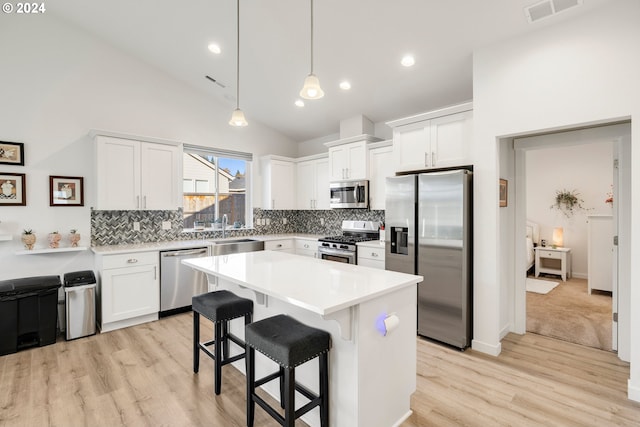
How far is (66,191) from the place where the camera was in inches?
149

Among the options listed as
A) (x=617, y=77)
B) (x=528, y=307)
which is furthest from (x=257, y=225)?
(x=617, y=77)

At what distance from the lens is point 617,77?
2.33 metres

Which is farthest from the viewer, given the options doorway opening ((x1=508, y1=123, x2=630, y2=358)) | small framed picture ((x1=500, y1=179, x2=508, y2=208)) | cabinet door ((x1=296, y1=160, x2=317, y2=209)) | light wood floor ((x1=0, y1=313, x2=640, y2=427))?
cabinet door ((x1=296, y1=160, x2=317, y2=209))

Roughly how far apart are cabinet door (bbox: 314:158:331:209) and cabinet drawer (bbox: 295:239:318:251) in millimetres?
648

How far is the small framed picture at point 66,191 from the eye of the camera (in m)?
3.69

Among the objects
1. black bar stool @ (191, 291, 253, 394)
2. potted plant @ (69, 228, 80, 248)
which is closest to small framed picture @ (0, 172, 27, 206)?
potted plant @ (69, 228, 80, 248)

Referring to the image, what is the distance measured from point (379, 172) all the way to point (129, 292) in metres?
3.58

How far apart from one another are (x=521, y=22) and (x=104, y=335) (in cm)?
526

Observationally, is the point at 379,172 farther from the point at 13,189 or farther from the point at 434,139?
the point at 13,189

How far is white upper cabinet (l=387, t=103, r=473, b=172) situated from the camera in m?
3.25

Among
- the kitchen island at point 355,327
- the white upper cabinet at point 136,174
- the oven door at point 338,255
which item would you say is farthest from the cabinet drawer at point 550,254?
the white upper cabinet at point 136,174

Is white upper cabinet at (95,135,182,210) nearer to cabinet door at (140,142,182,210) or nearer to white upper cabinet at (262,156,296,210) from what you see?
cabinet door at (140,142,182,210)

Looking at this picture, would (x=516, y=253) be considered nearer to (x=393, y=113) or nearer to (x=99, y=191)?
(x=393, y=113)

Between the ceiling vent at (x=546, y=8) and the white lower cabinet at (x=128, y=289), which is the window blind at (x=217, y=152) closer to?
the white lower cabinet at (x=128, y=289)
